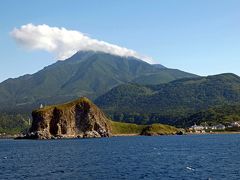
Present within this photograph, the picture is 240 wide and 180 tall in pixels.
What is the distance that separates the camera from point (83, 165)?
9681cm

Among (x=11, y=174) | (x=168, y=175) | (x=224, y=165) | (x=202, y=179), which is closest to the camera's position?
(x=202, y=179)

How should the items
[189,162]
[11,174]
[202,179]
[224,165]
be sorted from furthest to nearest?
1. [189,162]
2. [224,165]
3. [11,174]
4. [202,179]

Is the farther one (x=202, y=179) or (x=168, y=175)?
(x=168, y=175)

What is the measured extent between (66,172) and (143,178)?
17.2 metres

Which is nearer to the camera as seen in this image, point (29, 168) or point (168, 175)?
point (168, 175)

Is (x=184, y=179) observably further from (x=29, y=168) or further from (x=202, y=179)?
(x=29, y=168)

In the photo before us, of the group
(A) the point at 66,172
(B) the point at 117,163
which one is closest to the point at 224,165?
(B) the point at 117,163

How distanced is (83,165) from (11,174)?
1810 centimetres

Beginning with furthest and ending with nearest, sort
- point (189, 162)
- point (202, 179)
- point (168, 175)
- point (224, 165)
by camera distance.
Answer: point (189, 162), point (224, 165), point (168, 175), point (202, 179)

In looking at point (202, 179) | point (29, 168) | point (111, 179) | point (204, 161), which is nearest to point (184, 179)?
point (202, 179)

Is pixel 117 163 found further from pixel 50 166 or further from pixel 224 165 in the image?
pixel 224 165

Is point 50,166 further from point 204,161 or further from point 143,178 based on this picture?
point 204,161

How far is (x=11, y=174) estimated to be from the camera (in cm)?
8425

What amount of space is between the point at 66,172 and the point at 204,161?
34873 mm
